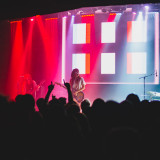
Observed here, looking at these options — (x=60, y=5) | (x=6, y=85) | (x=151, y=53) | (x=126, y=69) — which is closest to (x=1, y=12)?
(x=60, y=5)

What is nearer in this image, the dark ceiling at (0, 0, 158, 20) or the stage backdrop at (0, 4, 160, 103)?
the dark ceiling at (0, 0, 158, 20)

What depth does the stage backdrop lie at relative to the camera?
26.8 feet

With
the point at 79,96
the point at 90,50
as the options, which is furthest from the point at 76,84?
the point at 90,50

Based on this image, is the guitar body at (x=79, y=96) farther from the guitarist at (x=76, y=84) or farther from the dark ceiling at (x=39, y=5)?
the dark ceiling at (x=39, y=5)

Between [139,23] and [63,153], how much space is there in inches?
299

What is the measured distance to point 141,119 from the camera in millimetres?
2232

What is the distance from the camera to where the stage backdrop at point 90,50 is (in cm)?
818

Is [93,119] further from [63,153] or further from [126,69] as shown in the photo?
[126,69]

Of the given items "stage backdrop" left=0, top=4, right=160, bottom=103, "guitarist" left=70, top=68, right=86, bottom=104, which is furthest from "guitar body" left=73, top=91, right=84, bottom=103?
"stage backdrop" left=0, top=4, right=160, bottom=103

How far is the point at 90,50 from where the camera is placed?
8711 mm

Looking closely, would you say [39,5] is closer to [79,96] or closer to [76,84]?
[76,84]

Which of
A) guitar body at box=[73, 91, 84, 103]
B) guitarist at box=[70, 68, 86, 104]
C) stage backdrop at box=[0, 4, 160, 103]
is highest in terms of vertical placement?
stage backdrop at box=[0, 4, 160, 103]

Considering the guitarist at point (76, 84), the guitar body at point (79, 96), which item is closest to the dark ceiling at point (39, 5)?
the guitarist at point (76, 84)

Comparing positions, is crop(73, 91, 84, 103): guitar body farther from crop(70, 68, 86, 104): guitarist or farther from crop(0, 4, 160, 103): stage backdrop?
crop(0, 4, 160, 103): stage backdrop
